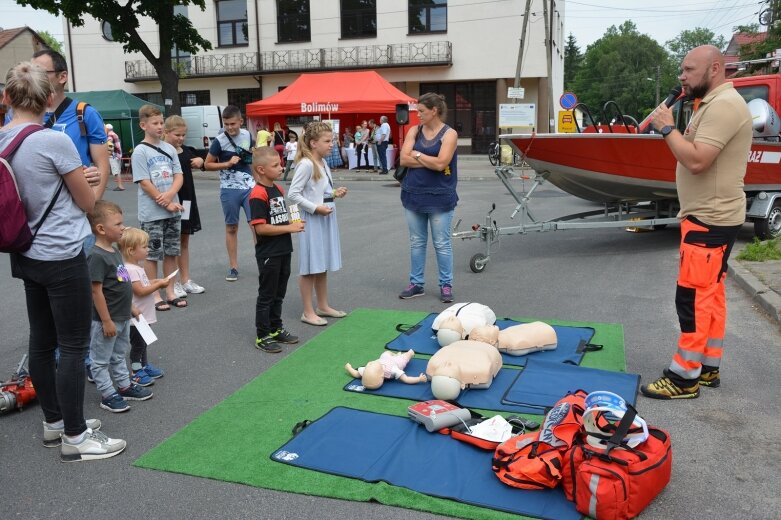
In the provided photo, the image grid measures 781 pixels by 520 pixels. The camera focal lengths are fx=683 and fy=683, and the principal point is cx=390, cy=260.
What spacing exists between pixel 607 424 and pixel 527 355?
2.03 m

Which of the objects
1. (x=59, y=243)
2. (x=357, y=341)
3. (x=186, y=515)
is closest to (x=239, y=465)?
(x=186, y=515)

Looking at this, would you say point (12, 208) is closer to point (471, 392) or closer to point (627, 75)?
point (471, 392)

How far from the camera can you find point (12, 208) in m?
3.28

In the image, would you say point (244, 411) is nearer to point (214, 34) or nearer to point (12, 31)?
point (214, 34)

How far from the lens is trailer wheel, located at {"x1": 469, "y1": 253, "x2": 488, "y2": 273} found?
844 centimetres

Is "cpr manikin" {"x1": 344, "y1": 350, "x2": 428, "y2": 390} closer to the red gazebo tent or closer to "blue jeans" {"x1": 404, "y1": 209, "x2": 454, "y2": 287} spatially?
"blue jeans" {"x1": 404, "y1": 209, "x2": 454, "y2": 287}

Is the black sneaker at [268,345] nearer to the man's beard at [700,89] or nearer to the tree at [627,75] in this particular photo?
the man's beard at [700,89]

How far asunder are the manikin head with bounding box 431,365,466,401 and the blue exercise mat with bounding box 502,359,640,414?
32cm

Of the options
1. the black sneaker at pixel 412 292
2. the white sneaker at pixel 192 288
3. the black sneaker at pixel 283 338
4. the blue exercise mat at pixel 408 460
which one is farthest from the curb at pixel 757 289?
the white sneaker at pixel 192 288

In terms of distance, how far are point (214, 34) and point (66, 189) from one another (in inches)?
1468

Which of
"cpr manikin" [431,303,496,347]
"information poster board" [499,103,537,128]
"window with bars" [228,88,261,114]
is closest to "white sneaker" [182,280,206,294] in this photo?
"cpr manikin" [431,303,496,347]

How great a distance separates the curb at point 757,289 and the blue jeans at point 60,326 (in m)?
5.73

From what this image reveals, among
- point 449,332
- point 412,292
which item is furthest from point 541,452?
point 412,292

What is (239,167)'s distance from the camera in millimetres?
7941
